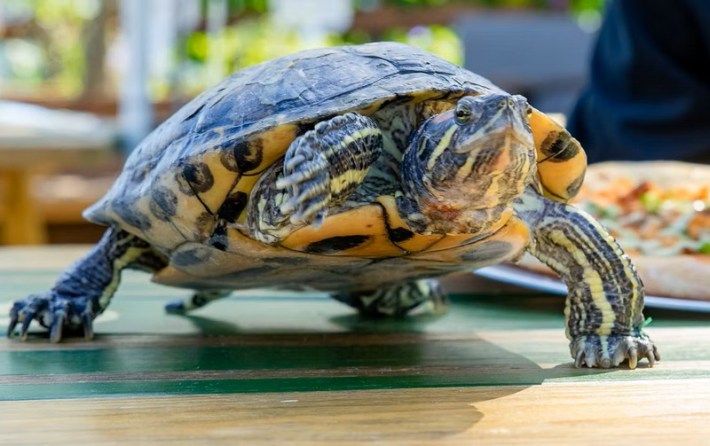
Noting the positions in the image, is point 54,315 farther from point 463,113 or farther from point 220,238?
point 463,113

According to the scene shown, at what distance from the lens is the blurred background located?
12.9ft

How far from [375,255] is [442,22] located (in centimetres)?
614

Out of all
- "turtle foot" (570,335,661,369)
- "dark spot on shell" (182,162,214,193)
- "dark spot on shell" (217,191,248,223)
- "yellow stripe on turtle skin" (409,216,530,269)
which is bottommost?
"turtle foot" (570,335,661,369)

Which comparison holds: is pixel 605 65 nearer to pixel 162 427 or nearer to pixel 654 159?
pixel 654 159

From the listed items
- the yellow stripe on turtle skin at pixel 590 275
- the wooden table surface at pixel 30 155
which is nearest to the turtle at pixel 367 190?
the yellow stripe on turtle skin at pixel 590 275

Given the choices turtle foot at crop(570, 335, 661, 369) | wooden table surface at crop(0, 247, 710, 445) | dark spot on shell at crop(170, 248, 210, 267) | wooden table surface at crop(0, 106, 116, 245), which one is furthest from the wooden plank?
wooden table surface at crop(0, 106, 116, 245)

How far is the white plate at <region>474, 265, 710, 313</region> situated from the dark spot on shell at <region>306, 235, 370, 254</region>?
A: 0.52 m

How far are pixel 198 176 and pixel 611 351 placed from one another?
1.79 ft

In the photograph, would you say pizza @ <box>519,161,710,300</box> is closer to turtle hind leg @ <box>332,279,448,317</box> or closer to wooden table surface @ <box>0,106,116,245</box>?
turtle hind leg @ <box>332,279,448,317</box>

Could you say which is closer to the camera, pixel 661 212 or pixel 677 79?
pixel 661 212

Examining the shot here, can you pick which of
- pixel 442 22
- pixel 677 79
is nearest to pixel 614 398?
pixel 677 79

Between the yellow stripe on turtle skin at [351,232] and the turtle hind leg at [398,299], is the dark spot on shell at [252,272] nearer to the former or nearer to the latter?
the yellow stripe on turtle skin at [351,232]

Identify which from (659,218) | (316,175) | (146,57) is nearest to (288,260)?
(316,175)

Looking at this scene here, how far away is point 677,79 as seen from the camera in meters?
3.32
